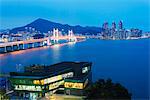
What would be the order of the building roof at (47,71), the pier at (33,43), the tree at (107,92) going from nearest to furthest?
the tree at (107,92) < the building roof at (47,71) < the pier at (33,43)

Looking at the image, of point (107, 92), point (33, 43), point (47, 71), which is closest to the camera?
point (107, 92)

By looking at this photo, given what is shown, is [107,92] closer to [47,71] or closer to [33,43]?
[47,71]

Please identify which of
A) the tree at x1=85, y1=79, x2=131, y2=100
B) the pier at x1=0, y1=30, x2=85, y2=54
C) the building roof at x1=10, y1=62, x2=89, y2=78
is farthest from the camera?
the pier at x1=0, y1=30, x2=85, y2=54

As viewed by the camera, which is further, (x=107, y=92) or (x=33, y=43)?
(x=33, y=43)

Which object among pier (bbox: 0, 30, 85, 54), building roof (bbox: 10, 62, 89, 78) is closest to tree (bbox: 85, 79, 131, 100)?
building roof (bbox: 10, 62, 89, 78)

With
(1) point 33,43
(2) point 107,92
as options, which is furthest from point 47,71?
(1) point 33,43

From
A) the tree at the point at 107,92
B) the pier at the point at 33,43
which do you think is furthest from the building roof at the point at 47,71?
the pier at the point at 33,43

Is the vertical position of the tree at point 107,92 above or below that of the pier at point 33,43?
above

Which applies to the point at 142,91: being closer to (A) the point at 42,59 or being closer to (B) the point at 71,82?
(B) the point at 71,82

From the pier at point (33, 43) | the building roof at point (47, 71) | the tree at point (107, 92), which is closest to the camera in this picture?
the tree at point (107, 92)

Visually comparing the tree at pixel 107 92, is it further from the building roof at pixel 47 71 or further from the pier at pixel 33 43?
the pier at pixel 33 43

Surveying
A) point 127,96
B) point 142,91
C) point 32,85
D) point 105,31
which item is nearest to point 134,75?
point 142,91

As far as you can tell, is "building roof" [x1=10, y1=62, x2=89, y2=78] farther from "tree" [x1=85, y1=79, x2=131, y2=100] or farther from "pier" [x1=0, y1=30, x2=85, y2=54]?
"pier" [x1=0, y1=30, x2=85, y2=54]
